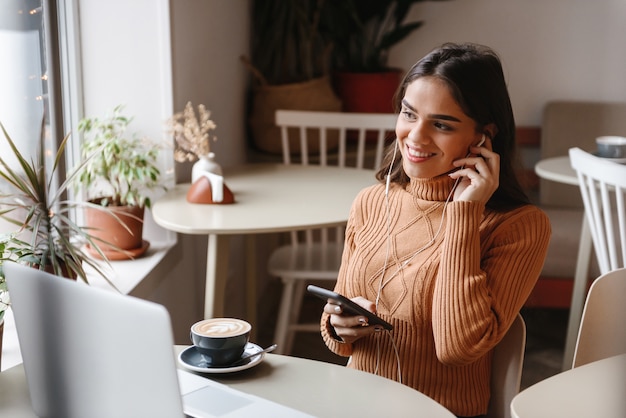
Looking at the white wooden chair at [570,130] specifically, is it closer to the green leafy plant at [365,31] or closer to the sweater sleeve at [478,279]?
the green leafy plant at [365,31]

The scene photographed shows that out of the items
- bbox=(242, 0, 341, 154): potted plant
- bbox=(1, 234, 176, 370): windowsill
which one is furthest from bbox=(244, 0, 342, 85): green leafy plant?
bbox=(1, 234, 176, 370): windowsill

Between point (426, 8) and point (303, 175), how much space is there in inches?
64.0

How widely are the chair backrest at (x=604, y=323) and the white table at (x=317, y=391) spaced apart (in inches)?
14.1

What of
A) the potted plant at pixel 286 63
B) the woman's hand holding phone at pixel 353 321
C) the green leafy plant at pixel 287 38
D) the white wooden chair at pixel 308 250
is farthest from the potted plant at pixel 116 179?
the green leafy plant at pixel 287 38

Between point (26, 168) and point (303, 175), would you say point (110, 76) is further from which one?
point (26, 168)

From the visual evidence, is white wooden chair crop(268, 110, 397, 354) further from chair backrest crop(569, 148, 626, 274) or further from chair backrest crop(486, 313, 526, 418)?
chair backrest crop(486, 313, 526, 418)

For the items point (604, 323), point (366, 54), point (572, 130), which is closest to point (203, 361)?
point (604, 323)

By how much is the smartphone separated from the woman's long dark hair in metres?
0.31

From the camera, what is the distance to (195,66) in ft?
9.00

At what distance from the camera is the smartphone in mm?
1323

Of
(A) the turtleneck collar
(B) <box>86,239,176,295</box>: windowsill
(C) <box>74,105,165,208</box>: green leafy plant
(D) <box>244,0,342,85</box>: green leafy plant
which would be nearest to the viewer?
(A) the turtleneck collar

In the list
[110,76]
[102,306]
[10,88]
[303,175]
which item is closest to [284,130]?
[303,175]

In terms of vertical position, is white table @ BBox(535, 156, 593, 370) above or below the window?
below

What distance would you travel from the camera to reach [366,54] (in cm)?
393
